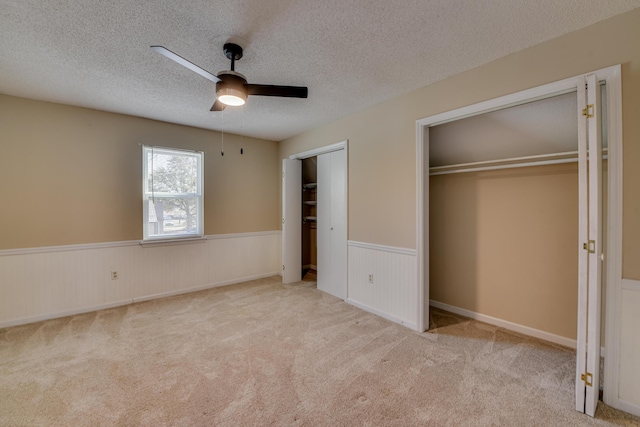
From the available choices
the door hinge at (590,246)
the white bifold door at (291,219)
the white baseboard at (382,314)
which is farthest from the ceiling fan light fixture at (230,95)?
the white baseboard at (382,314)

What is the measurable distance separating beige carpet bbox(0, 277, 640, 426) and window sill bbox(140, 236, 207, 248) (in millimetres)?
976

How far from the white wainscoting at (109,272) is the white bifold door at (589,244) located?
14.0 feet

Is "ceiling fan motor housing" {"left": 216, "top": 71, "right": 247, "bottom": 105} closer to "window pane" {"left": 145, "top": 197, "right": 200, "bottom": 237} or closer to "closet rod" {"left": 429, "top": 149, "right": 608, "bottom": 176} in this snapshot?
"closet rod" {"left": 429, "top": 149, "right": 608, "bottom": 176}

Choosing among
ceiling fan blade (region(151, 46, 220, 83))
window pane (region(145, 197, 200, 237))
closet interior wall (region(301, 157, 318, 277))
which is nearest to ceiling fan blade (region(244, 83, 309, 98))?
ceiling fan blade (region(151, 46, 220, 83))

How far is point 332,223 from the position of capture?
3998 millimetres

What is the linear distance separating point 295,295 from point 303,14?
11.0ft

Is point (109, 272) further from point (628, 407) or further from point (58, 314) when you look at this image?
point (628, 407)

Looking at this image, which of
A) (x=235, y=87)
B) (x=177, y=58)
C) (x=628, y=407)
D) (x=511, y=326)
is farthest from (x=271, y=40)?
(x=511, y=326)

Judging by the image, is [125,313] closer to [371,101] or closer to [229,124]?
[229,124]

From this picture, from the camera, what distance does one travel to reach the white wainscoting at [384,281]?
2867 millimetres

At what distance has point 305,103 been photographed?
10.3 feet

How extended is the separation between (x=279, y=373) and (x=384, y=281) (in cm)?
158

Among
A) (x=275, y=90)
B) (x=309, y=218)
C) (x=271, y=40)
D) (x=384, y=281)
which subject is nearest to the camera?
(x=271, y=40)

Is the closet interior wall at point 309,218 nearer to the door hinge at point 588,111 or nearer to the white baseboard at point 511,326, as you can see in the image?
the white baseboard at point 511,326
